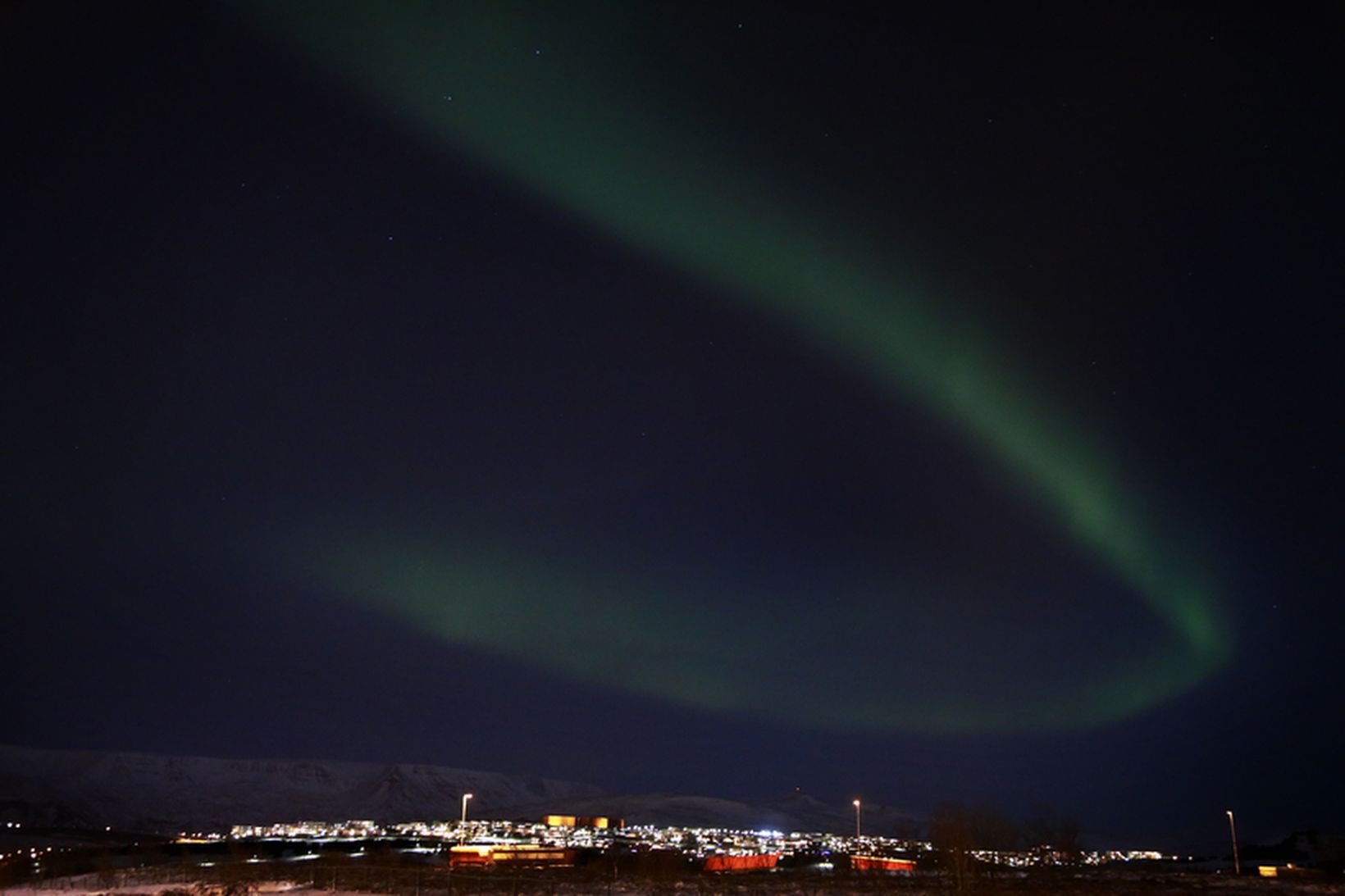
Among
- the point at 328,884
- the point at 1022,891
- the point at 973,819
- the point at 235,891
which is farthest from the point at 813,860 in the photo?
the point at 235,891

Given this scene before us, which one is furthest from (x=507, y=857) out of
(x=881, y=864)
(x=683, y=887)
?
(x=683, y=887)

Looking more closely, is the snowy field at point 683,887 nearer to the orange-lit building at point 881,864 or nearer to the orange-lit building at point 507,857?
the orange-lit building at point 881,864

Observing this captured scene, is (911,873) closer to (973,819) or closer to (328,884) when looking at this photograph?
(973,819)

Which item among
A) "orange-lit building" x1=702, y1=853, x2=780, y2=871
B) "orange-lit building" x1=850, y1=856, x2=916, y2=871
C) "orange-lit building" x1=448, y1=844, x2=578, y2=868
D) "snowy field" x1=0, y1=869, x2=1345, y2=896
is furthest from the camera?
"orange-lit building" x1=850, y1=856, x2=916, y2=871

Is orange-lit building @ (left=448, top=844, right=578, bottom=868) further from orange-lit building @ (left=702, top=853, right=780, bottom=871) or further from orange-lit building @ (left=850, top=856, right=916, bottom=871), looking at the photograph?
orange-lit building @ (left=850, top=856, right=916, bottom=871)

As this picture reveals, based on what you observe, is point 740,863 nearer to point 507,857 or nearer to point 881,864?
point 881,864

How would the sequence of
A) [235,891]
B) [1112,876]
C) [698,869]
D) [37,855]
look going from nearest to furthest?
[235,891]
[1112,876]
[698,869]
[37,855]

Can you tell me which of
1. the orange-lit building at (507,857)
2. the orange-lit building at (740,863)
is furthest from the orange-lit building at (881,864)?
the orange-lit building at (507,857)

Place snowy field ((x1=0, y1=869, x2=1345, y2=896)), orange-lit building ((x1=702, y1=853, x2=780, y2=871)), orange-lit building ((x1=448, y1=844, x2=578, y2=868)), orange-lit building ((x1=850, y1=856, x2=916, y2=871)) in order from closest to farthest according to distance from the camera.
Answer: snowy field ((x1=0, y1=869, x2=1345, y2=896)) < orange-lit building ((x1=702, y1=853, x2=780, y2=871)) < orange-lit building ((x1=448, y1=844, x2=578, y2=868)) < orange-lit building ((x1=850, y1=856, x2=916, y2=871))

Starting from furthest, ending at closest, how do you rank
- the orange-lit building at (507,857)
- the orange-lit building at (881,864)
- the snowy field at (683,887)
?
the orange-lit building at (881,864) < the orange-lit building at (507,857) < the snowy field at (683,887)

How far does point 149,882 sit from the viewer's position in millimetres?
57906

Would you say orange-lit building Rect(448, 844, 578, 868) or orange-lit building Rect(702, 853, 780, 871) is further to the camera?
orange-lit building Rect(448, 844, 578, 868)

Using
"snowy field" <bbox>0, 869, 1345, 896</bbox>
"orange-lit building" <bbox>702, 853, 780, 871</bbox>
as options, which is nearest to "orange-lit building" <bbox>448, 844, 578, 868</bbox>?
"orange-lit building" <bbox>702, 853, 780, 871</bbox>

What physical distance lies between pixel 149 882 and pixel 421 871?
52.9 ft
